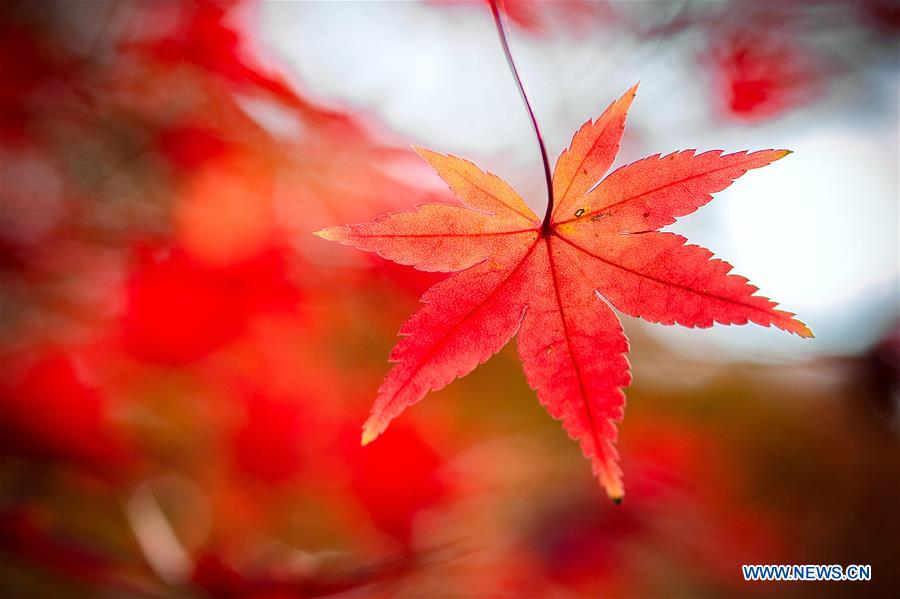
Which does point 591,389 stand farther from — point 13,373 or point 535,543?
point 13,373

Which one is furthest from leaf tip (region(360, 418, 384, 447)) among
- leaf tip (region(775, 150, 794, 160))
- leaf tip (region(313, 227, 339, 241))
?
leaf tip (region(775, 150, 794, 160))

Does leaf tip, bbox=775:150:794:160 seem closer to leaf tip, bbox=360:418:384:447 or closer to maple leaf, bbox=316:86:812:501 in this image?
maple leaf, bbox=316:86:812:501

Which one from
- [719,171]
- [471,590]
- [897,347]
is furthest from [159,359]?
[897,347]

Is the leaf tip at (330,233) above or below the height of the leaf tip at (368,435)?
above

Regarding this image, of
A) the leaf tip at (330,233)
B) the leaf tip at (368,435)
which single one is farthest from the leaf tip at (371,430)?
the leaf tip at (330,233)

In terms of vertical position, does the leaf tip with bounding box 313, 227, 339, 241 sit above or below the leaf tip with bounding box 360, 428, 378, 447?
above

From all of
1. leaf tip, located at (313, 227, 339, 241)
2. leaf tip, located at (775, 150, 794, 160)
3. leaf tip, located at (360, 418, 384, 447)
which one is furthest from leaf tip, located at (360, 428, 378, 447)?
leaf tip, located at (775, 150, 794, 160)

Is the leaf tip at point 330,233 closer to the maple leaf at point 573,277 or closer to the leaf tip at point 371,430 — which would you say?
the maple leaf at point 573,277

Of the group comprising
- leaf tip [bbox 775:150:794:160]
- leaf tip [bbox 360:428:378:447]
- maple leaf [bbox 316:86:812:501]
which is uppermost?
leaf tip [bbox 775:150:794:160]
